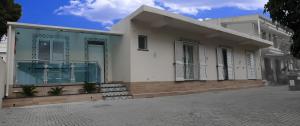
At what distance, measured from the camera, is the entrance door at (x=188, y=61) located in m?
13.6

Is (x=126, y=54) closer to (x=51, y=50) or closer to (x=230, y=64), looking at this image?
(x=51, y=50)

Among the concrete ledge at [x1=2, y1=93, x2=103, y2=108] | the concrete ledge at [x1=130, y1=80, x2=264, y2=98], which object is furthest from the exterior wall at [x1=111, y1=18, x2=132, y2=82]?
the concrete ledge at [x1=2, y1=93, x2=103, y2=108]

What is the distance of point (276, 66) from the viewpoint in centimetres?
2703

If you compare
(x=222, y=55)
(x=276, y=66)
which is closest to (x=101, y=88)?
(x=222, y=55)

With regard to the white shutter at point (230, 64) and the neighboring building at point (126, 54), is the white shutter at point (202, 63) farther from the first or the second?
the white shutter at point (230, 64)

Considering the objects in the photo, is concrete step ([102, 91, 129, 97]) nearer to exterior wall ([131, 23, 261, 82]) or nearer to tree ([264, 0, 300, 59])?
exterior wall ([131, 23, 261, 82])

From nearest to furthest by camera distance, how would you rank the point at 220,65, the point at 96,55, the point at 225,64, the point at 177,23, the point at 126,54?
the point at 126,54 < the point at 177,23 < the point at 96,55 < the point at 220,65 < the point at 225,64

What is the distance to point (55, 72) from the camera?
1094 centimetres

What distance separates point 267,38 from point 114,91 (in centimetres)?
1957

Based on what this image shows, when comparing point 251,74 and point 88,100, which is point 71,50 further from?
point 251,74

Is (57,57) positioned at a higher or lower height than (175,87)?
higher

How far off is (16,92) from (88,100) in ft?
8.58

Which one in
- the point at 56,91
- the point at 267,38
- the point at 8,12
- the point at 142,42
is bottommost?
the point at 56,91

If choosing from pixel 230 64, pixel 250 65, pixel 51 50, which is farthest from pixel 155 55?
pixel 250 65
